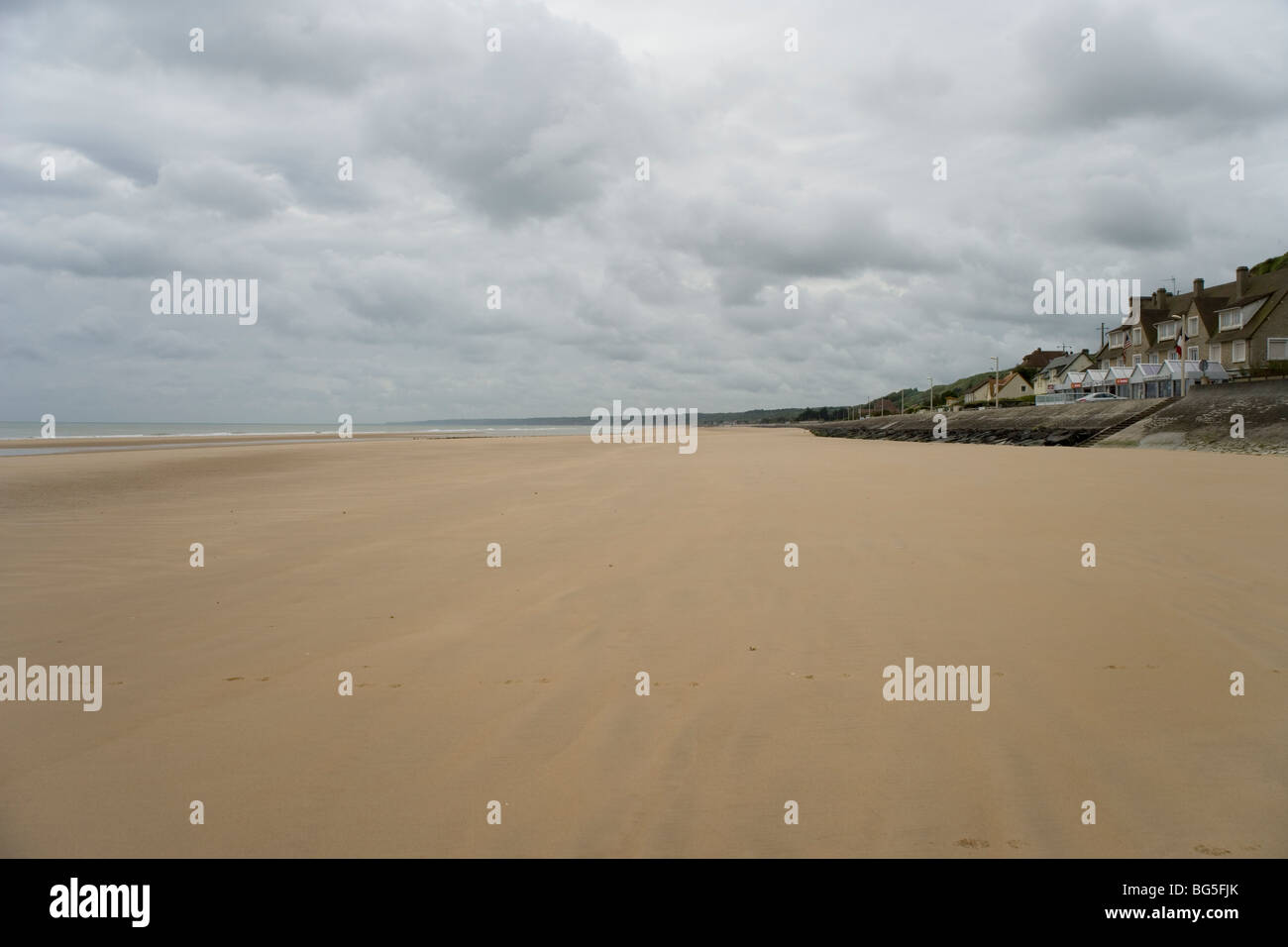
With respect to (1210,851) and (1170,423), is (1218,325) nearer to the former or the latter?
(1170,423)

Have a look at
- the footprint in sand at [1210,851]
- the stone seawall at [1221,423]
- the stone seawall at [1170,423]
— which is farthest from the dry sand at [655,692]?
the stone seawall at [1170,423]

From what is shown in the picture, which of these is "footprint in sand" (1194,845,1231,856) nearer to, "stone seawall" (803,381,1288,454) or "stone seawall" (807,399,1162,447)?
"stone seawall" (803,381,1288,454)

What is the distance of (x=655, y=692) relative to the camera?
4520mm

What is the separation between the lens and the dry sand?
311 centimetres

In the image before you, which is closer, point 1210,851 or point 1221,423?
point 1210,851

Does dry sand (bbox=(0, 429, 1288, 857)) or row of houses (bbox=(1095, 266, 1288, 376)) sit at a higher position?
row of houses (bbox=(1095, 266, 1288, 376))

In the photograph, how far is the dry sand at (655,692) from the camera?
3109 millimetres

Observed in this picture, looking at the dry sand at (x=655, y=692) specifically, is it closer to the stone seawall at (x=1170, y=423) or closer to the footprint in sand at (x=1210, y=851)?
the footprint in sand at (x=1210, y=851)

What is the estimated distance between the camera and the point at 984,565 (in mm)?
7684

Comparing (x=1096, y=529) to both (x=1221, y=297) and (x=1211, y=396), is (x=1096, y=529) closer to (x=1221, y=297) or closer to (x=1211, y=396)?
(x=1211, y=396)

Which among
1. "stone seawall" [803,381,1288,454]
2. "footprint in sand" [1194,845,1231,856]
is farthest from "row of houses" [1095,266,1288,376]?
"footprint in sand" [1194,845,1231,856]

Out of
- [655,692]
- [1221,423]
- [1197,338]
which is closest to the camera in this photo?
[655,692]

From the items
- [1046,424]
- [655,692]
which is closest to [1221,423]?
[1046,424]
